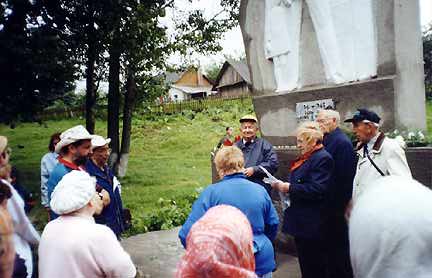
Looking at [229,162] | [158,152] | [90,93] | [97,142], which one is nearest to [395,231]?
[229,162]

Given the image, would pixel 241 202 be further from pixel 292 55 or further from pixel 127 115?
pixel 127 115

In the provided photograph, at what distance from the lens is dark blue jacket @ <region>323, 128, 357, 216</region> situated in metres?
3.82

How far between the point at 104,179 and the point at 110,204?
26cm

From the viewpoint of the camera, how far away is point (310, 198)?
3.59 meters

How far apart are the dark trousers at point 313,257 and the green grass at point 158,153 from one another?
15.9 feet

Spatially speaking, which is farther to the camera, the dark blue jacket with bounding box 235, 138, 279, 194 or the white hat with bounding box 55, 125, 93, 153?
the dark blue jacket with bounding box 235, 138, 279, 194

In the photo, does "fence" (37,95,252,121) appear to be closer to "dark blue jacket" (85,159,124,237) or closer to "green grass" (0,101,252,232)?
"green grass" (0,101,252,232)

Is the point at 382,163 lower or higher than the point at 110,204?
higher

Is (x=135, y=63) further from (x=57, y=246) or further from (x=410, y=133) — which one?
(x=57, y=246)

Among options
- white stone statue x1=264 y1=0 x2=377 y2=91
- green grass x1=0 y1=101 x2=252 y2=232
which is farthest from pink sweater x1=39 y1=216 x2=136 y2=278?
green grass x1=0 y1=101 x2=252 y2=232

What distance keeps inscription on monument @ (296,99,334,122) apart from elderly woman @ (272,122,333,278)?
1537 mm

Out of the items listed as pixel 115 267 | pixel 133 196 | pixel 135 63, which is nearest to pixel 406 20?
pixel 115 267

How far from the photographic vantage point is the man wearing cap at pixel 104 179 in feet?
13.4

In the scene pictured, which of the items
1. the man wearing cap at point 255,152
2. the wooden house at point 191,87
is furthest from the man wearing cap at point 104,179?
the wooden house at point 191,87
